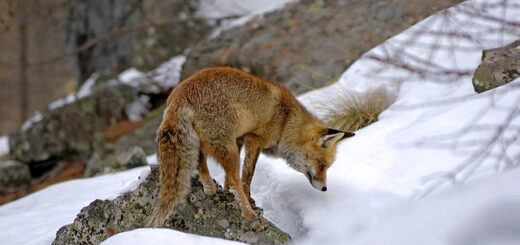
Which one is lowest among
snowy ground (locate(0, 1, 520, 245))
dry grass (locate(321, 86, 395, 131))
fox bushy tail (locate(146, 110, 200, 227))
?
dry grass (locate(321, 86, 395, 131))

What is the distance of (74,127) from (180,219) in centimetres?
789

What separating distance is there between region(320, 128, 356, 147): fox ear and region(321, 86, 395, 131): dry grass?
1.70 metres

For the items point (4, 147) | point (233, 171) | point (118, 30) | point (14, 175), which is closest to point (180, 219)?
point (233, 171)

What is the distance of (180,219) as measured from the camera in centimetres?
561

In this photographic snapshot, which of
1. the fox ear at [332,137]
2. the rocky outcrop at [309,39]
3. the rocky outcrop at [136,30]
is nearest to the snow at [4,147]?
the rocky outcrop at [136,30]

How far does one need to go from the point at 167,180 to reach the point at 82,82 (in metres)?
10.7

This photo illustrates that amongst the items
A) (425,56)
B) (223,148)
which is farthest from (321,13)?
(223,148)

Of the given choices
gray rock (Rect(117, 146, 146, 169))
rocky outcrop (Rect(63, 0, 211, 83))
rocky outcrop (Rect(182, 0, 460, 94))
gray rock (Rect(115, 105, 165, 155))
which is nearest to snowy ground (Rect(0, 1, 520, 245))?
gray rock (Rect(117, 146, 146, 169))

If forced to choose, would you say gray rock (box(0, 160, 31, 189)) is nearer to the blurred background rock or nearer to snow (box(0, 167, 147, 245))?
the blurred background rock

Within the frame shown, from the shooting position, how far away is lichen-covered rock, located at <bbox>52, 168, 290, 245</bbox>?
5.57 m

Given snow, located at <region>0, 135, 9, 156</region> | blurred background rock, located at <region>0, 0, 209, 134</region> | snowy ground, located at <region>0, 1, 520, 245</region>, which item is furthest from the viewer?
snow, located at <region>0, 135, 9, 156</region>

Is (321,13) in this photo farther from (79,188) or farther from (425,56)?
(79,188)

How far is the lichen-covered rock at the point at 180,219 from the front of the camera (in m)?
5.57

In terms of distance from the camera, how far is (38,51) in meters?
26.0
